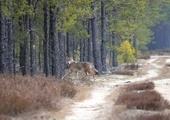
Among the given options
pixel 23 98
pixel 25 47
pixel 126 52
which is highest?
pixel 25 47

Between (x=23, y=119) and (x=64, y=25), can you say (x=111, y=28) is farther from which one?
(x=23, y=119)

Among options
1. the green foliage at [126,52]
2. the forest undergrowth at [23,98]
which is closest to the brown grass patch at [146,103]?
the forest undergrowth at [23,98]

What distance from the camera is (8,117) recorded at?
9.76 metres

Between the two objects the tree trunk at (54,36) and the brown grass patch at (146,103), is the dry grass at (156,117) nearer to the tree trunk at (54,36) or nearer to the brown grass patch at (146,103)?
the brown grass patch at (146,103)

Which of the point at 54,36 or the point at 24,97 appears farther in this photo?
the point at 54,36

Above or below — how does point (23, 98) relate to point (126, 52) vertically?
above

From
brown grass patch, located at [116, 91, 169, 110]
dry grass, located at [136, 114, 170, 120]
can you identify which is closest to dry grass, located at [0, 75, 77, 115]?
brown grass patch, located at [116, 91, 169, 110]

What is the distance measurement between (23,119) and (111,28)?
25396 mm

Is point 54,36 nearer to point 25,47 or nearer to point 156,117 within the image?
point 25,47

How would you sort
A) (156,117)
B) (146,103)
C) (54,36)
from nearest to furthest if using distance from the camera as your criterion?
(156,117), (146,103), (54,36)

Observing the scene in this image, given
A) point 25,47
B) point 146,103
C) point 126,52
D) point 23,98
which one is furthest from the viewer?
point 126,52

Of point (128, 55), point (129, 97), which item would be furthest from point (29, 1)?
point (128, 55)

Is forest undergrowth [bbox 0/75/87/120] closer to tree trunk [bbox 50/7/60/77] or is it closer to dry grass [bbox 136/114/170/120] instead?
dry grass [bbox 136/114/170/120]

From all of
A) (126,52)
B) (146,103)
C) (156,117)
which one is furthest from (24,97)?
(126,52)
